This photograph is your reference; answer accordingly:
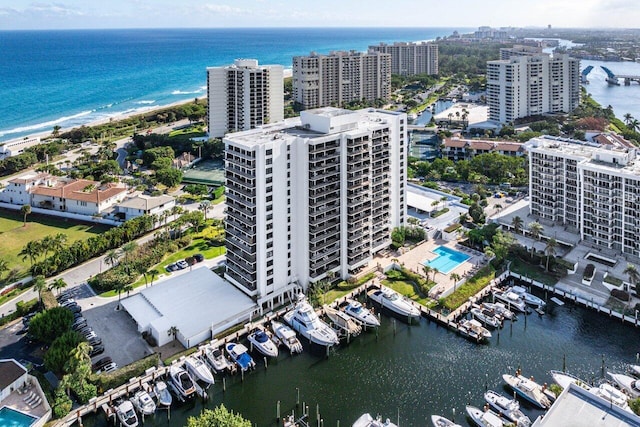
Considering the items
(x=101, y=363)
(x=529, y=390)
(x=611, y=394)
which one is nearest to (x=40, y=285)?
(x=101, y=363)

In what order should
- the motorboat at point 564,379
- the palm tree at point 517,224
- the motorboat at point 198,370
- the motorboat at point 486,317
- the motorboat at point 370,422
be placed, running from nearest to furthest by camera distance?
the motorboat at point 370,422, the motorboat at point 564,379, the motorboat at point 198,370, the motorboat at point 486,317, the palm tree at point 517,224

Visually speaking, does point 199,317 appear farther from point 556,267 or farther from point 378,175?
point 556,267

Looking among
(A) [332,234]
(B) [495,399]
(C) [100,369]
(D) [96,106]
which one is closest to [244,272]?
(A) [332,234]

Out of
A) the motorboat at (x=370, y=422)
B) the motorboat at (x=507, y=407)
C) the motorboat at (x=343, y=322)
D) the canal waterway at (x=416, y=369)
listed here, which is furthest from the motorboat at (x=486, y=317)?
the motorboat at (x=370, y=422)

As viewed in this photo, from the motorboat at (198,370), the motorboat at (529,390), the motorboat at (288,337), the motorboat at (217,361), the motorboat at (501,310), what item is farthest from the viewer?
the motorboat at (501,310)

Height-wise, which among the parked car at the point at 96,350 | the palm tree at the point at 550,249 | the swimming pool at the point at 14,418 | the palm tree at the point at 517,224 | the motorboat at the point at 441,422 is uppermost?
the palm tree at the point at 517,224

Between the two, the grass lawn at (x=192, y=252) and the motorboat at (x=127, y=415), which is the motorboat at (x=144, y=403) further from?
the grass lawn at (x=192, y=252)
